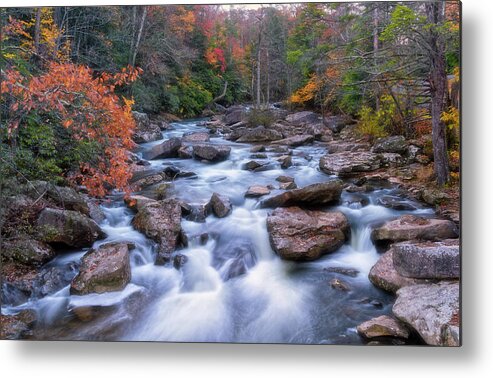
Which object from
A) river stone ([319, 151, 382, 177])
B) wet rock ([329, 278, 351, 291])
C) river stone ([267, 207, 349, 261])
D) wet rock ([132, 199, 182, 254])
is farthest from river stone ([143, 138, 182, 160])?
wet rock ([329, 278, 351, 291])

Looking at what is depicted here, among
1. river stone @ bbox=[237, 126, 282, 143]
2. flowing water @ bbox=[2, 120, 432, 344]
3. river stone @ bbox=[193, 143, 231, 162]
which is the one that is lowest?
flowing water @ bbox=[2, 120, 432, 344]

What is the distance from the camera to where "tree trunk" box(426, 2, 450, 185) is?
2.77 metres

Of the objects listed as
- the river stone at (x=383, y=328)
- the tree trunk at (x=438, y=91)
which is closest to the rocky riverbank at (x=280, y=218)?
the river stone at (x=383, y=328)

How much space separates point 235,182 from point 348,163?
857mm

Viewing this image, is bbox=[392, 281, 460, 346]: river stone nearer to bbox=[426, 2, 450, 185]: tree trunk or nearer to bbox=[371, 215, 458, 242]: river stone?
bbox=[371, 215, 458, 242]: river stone

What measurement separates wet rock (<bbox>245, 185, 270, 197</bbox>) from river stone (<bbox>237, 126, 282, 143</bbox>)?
15.1 inches

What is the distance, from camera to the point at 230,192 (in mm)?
3137

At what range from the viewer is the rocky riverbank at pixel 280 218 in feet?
8.95

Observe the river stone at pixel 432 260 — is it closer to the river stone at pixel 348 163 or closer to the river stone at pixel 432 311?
the river stone at pixel 432 311

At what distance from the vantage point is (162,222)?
302 cm

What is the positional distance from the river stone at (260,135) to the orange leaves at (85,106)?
0.87m

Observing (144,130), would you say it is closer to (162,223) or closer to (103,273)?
(162,223)

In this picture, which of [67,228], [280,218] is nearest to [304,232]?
[280,218]

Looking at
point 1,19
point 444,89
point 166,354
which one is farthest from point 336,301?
point 1,19
